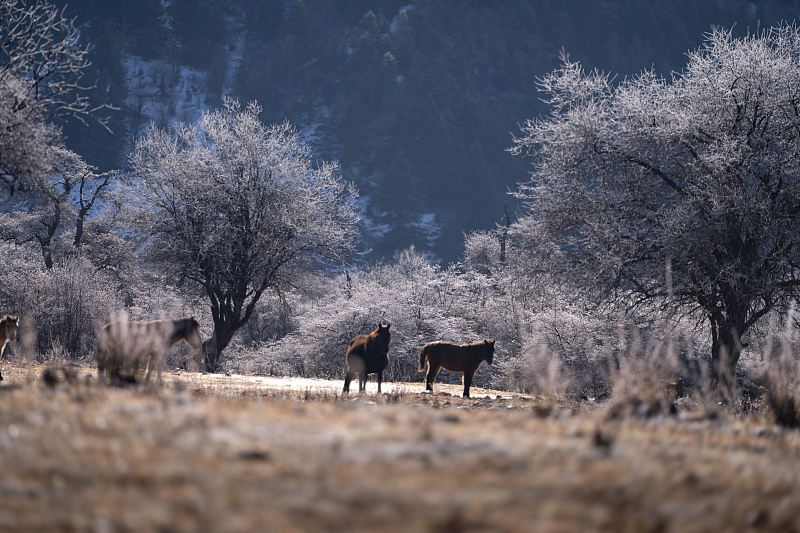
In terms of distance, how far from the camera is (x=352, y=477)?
2.04 m

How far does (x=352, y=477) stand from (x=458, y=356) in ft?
38.0

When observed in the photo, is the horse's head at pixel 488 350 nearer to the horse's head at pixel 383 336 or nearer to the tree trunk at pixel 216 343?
the horse's head at pixel 383 336

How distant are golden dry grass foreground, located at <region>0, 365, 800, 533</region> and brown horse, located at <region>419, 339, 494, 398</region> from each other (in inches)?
386

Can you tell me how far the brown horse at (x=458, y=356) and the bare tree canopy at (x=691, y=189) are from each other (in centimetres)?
314

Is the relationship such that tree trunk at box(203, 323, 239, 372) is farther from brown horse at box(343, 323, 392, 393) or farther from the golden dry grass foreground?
the golden dry grass foreground

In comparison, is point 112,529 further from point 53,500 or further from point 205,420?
point 205,420

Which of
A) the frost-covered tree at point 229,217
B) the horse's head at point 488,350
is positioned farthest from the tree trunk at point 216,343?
the horse's head at point 488,350

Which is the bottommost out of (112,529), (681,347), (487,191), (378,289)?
(112,529)

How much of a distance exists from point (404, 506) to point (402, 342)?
94.8 ft

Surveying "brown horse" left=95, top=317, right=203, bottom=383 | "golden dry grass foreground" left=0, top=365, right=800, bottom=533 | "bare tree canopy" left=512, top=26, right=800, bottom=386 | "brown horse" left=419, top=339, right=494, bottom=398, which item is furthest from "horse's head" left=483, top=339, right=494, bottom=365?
"golden dry grass foreground" left=0, top=365, right=800, bottom=533

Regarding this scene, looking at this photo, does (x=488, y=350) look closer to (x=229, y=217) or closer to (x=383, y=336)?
(x=383, y=336)

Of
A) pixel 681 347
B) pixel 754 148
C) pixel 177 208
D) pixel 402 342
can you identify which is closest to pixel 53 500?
pixel 754 148

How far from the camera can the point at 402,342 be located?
30500 mm

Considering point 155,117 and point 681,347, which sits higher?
point 155,117
